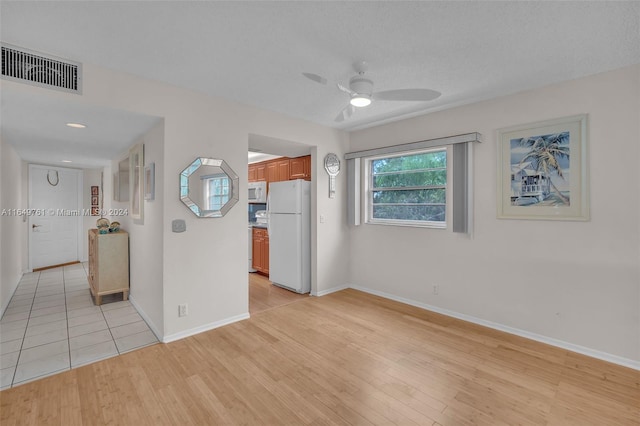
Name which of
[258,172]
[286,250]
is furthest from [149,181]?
[258,172]

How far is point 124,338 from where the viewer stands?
2.90 meters

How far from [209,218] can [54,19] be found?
185 cm

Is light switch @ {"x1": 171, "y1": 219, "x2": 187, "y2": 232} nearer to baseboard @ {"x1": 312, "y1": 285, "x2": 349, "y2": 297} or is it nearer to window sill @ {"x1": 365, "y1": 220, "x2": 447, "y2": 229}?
baseboard @ {"x1": 312, "y1": 285, "x2": 349, "y2": 297}

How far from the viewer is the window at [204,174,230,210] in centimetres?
306

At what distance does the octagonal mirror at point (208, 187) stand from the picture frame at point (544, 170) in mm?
2876

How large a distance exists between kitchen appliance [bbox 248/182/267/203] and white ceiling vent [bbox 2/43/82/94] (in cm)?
365

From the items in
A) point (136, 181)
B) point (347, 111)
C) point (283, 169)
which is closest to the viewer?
point (347, 111)

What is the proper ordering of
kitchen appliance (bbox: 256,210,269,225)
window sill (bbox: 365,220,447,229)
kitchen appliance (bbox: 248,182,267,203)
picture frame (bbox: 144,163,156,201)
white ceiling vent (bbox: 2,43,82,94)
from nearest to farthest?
1. white ceiling vent (bbox: 2,43,82,94)
2. picture frame (bbox: 144,163,156,201)
3. window sill (bbox: 365,220,447,229)
4. kitchen appliance (bbox: 256,210,269,225)
5. kitchen appliance (bbox: 248,182,267,203)

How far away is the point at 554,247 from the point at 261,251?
4.29m

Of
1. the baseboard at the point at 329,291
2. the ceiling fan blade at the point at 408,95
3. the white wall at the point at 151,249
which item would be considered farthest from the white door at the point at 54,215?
Result: the ceiling fan blade at the point at 408,95

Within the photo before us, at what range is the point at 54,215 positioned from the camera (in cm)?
606

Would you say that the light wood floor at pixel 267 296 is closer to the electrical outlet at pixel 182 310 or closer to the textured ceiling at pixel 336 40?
the electrical outlet at pixel 182 310

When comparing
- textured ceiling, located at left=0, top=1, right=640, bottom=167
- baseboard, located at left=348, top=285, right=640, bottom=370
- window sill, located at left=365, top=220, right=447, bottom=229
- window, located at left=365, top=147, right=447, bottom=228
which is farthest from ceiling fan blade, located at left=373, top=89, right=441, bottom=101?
baseboard, located at left=348, top=285, right=640, bottom=370

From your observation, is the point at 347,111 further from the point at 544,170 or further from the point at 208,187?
the point at 544,170
